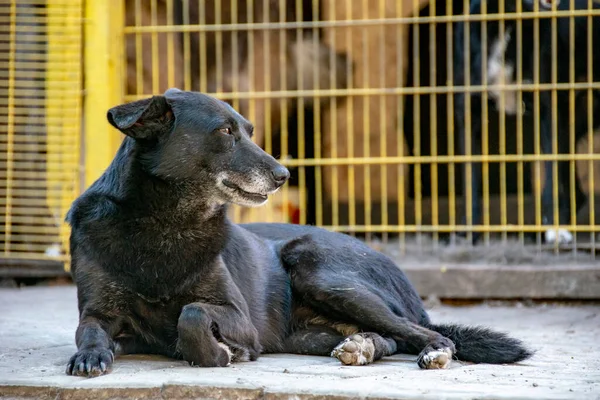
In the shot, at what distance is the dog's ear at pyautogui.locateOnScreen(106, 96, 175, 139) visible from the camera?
3.30 meters

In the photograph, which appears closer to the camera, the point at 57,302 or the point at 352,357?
the point at 352,357

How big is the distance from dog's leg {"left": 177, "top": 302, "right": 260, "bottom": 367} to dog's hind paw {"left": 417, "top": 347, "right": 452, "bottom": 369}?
0.66 meters

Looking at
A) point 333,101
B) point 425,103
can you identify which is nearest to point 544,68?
point 333,101

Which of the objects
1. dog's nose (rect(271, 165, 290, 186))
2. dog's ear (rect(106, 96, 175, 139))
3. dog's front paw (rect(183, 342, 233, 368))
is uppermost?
dog's ear (rect(106, 96, 175, 139))

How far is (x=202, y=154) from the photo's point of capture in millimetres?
3457

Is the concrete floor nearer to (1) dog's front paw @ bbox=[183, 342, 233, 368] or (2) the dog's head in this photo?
(1) dog's front paw @ bbox=[183, 342, 233, 368]

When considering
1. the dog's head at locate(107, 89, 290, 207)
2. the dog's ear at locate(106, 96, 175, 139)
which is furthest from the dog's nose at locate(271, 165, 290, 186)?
the dog's ear at locate(106, 96, 175, 139)

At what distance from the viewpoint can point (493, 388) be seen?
9.18 feet

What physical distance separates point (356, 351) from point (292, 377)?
18.7 inches

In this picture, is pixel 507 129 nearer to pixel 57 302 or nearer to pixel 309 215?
pixel 309 215

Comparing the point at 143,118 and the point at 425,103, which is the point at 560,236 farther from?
the point at 143,118

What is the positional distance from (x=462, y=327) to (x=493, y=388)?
951mm

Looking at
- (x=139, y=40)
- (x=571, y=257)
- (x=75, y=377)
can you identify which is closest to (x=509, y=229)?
(x=571, y=257)

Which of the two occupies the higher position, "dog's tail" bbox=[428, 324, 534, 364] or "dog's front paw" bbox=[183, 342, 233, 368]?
"dog's front paw" bbox=[183, 342, 233, 368]
